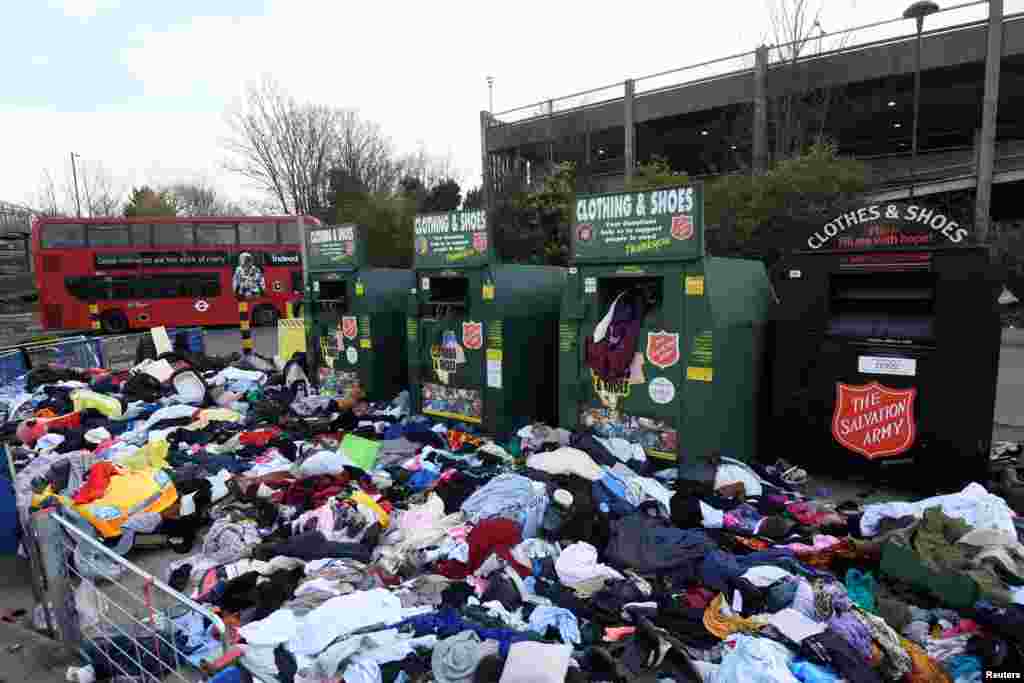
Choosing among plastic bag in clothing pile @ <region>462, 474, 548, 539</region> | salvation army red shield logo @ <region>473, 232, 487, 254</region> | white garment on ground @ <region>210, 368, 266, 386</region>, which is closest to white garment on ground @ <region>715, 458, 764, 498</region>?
plastic bag in clothing pile @ <region>462, 474, 548, 539</region>

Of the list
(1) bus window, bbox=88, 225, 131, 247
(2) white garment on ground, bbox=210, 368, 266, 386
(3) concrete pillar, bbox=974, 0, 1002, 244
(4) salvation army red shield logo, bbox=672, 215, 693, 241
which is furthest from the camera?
(1) bus window, bbox=88, 225, 131, 247

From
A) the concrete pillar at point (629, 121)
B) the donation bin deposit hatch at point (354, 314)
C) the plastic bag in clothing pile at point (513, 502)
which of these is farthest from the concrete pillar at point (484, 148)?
the plastic bag in clothing pile at point (513, 502)

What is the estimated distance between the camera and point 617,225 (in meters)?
5.42

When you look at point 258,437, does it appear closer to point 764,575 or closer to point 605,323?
point 605,323

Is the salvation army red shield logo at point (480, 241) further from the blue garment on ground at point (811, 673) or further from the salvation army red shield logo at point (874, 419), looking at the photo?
the blue garment on ground at point (811, 673)

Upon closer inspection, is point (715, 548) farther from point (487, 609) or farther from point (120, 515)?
point (120, 515)

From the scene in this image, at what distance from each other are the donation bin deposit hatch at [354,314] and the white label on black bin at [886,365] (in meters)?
5.40

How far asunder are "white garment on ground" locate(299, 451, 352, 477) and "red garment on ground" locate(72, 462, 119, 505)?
1.51m

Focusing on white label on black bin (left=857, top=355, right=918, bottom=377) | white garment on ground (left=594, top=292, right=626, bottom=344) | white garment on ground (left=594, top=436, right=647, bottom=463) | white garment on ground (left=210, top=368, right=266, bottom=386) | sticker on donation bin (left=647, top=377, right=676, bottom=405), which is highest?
white garment on ground (left=594, top=292, right=626, bottom=344)

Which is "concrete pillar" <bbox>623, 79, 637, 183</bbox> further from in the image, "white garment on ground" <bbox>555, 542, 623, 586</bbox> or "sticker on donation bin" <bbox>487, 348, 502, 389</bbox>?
"white garment on ground" <bbox>555, 542, 623, 586</bbox>

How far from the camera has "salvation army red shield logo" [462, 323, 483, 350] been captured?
653 cm

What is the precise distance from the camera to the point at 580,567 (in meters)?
3.57

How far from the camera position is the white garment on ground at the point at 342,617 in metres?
2.96

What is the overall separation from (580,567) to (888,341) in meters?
3.24
